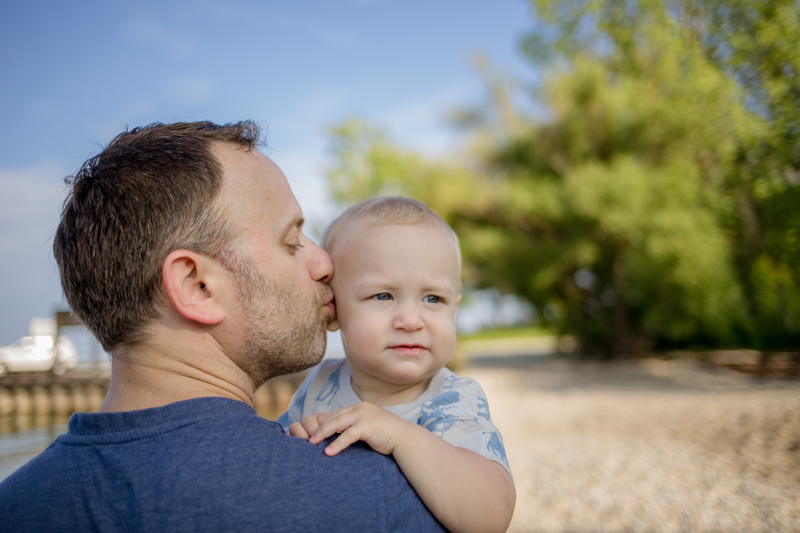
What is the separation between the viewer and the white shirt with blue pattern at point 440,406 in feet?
4.51

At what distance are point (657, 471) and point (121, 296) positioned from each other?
386cm

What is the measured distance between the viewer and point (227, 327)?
1435mm

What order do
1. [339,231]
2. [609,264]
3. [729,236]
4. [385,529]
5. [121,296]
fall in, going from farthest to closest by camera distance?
[609,264] → [729,236] → [339,231] → [121,296] → [385,529]

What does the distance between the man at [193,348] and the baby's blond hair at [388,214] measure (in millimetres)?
226

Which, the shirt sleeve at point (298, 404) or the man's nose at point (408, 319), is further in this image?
the shirt sleeve at point (298, 404)

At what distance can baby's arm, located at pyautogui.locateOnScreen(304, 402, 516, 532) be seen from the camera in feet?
3.87

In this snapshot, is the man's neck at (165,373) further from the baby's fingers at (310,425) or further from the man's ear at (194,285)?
the baby's fingers at (310,425)

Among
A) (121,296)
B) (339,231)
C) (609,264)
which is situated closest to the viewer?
(121,296)

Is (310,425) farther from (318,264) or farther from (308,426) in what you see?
(318,264)

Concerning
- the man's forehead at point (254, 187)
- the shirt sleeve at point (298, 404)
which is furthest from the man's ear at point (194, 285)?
the shirt sleeve at point (298, 404)

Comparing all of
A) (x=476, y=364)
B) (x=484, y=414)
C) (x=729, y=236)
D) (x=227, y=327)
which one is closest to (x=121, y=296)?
(x=227, y=327)

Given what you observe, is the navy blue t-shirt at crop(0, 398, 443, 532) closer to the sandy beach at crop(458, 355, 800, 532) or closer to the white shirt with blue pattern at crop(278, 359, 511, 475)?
the white shirt with blue pattern at crop(278, 359, 511, 475)

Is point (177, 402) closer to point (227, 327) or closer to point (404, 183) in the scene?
point (227, 327)

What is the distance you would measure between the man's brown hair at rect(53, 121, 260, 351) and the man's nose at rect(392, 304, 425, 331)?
552mm
